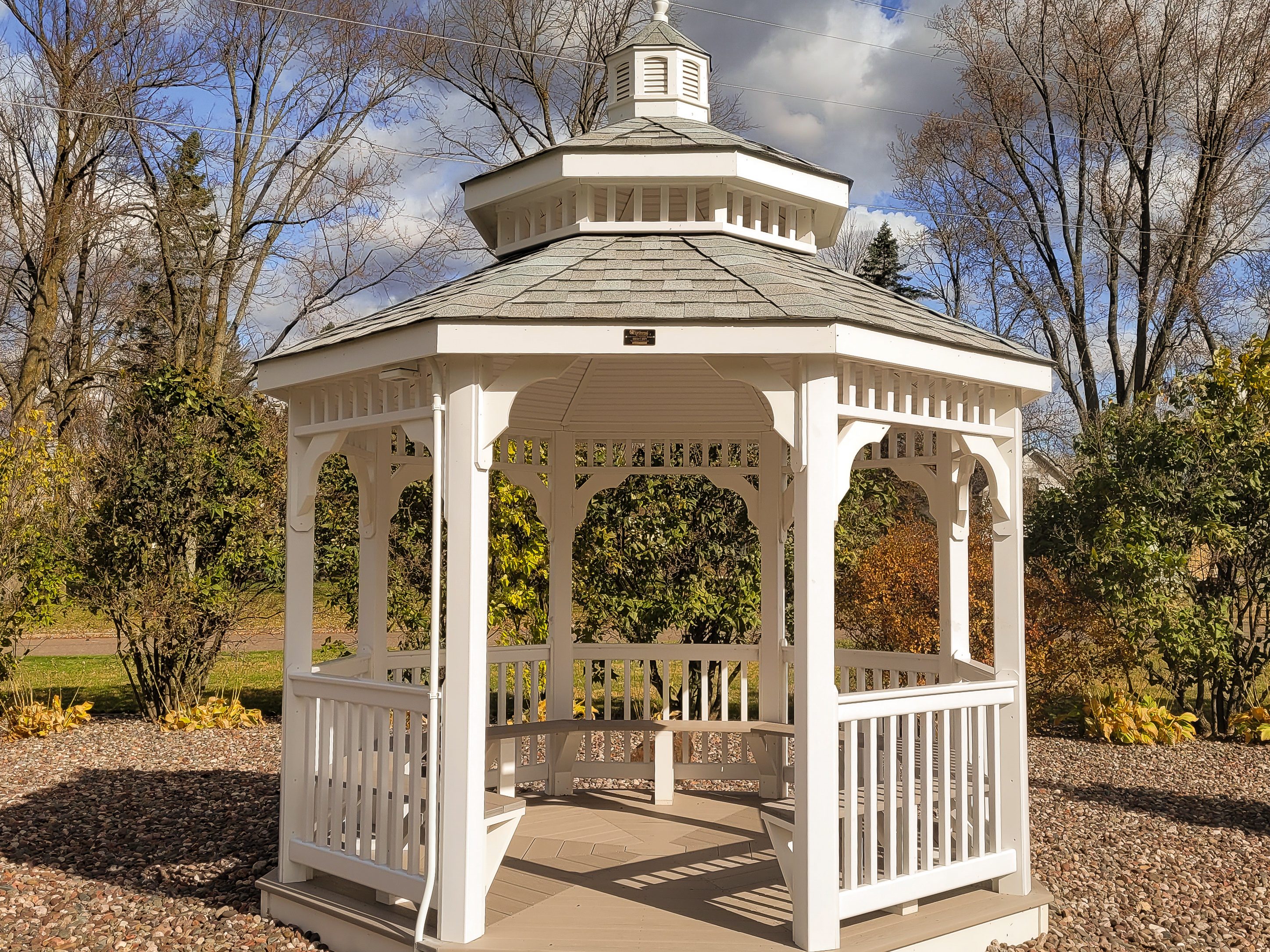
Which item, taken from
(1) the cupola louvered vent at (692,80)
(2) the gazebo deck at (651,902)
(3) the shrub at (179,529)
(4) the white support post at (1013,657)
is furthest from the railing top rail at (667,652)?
(3) the shrub at (179,529)

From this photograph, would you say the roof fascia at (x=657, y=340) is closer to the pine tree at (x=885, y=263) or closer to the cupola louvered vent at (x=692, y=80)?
the cupola louvered vent at (x=692, y=80)

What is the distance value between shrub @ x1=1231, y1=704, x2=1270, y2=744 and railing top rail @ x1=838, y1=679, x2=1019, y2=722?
21.5ft

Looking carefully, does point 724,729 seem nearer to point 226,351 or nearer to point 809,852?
point 809,852

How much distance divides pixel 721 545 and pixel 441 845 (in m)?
7.02

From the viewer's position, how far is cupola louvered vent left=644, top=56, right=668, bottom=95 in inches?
271

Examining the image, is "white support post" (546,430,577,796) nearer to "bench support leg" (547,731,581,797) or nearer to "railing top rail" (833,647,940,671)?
"bench support leg" (547,731,581,797)

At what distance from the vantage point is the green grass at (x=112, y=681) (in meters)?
12.1

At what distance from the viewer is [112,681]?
1423 cm

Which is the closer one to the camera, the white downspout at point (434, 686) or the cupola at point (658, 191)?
the white downspout at point (434, 686)

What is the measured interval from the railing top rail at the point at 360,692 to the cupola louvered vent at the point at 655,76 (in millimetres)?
4186

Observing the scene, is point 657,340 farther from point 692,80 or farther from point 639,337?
point 692,80

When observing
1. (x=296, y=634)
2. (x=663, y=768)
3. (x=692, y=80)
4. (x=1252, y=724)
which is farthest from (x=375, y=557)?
(x=1252, y=724)

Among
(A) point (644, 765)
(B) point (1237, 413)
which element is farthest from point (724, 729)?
(B) point (1237, 413)

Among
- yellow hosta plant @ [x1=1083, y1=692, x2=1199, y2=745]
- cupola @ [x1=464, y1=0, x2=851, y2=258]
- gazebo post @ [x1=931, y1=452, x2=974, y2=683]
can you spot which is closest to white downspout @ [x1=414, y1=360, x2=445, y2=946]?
cupola @ [x1=464, y1=0, x2=851, y2=258]
